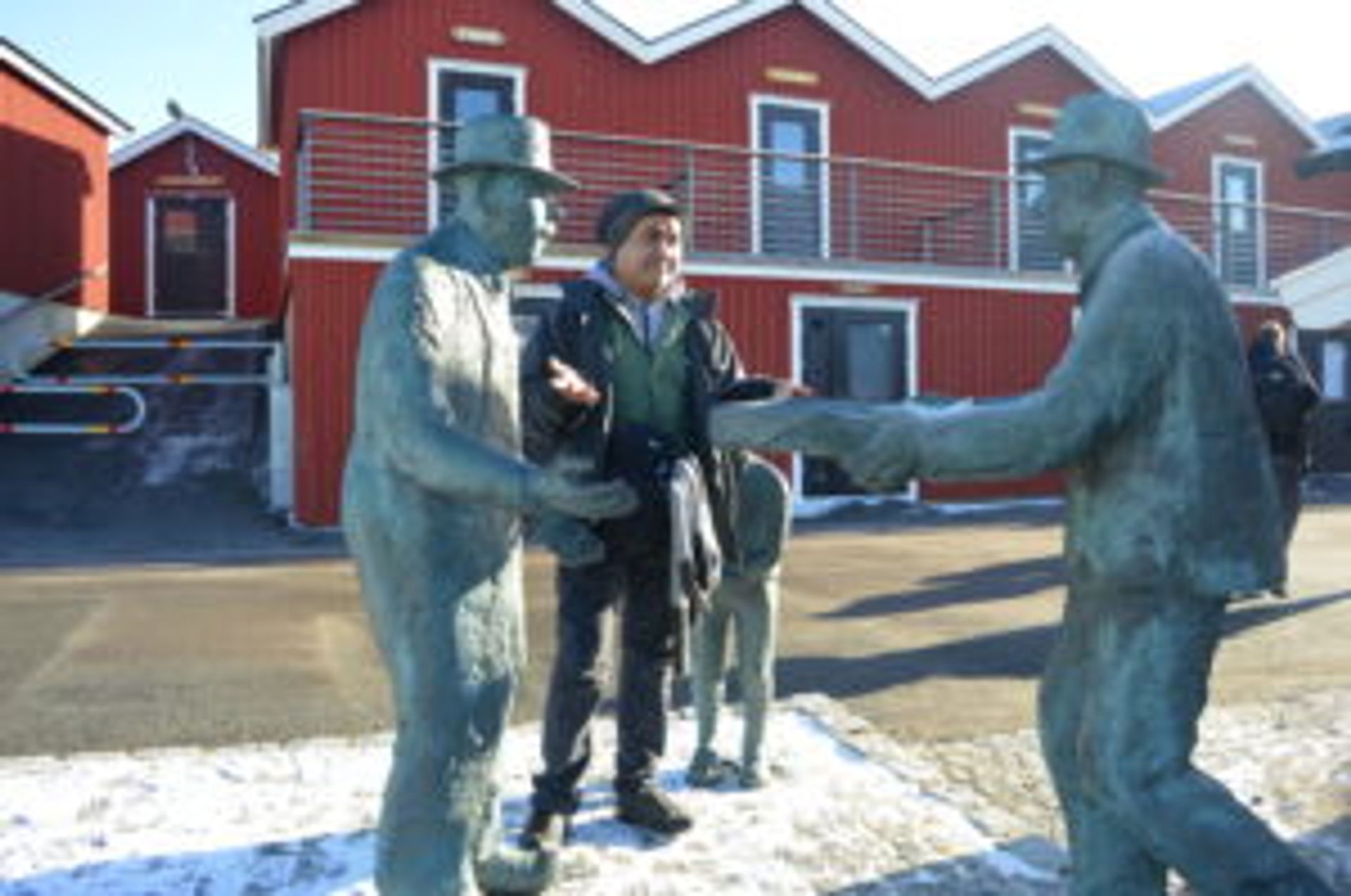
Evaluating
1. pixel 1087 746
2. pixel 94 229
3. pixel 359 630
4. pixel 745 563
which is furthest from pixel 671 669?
pixel 94 229

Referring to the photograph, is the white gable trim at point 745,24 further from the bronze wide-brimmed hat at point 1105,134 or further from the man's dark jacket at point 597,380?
the bronze wide-brimmed hat at point 1105,134

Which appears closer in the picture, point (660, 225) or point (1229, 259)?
point (660, 225)

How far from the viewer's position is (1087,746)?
90.6 inches

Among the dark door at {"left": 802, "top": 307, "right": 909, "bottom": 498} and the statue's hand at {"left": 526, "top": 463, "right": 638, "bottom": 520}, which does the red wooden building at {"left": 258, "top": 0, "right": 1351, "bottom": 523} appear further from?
the statue's hand at {"left": 526, "top": 463, "right": 638, "bottom": 520}

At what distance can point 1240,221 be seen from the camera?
2047 centimetres

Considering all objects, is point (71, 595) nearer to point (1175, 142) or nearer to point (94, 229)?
point (94, 229)

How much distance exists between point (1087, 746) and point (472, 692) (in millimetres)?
1240

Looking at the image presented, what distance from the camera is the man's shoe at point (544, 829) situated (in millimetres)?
3307

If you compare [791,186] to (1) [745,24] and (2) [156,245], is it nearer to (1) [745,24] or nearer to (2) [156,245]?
(1) [745,24]

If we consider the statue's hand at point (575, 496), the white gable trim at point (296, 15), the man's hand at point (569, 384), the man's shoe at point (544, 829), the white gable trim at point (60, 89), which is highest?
the white gable trim at point (60, 89)

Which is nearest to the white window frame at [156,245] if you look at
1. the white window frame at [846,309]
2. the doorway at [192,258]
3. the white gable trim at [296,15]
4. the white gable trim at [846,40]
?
the doorway at [192,258]

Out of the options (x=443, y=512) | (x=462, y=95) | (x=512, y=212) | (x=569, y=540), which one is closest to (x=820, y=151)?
(x=462, y=95)

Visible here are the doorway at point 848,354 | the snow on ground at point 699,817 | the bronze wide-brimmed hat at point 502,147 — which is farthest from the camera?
the doorway at point 848,354

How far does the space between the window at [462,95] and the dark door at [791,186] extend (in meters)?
3.63
